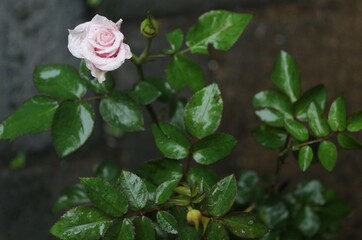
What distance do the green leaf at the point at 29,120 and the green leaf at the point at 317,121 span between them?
0.47 metres

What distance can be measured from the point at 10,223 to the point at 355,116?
1220 millimetres

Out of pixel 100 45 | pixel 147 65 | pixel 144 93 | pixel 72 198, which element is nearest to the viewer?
pixel 100 45

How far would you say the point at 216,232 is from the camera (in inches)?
34.9

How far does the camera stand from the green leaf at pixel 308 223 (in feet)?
4.13

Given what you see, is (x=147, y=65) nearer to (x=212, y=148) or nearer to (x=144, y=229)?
(x=212, y=148)

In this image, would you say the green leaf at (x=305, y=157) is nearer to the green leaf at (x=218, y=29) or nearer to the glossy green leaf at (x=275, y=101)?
the glossy green leaf at (x=275, y=101)

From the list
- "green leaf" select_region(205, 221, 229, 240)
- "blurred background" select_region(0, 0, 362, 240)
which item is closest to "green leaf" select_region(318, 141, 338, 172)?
"green leaf" select_region(205, 221, 229, 240)

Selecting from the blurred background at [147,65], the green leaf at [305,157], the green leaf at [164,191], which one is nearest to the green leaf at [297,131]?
the green leaf at [305,157]

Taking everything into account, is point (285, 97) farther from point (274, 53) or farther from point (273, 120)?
→ point (274, 53)

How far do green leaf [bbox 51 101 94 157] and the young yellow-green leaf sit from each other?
0.43 meters

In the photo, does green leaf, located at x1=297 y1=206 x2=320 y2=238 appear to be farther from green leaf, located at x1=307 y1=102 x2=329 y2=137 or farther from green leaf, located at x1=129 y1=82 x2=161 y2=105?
green leaf, located at x1=129 y1=82 x2=161 y2=105

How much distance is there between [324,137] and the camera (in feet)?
3.29

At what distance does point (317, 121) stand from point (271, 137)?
0.14 metres

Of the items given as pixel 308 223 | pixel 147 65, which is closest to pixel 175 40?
pixel 308 223
